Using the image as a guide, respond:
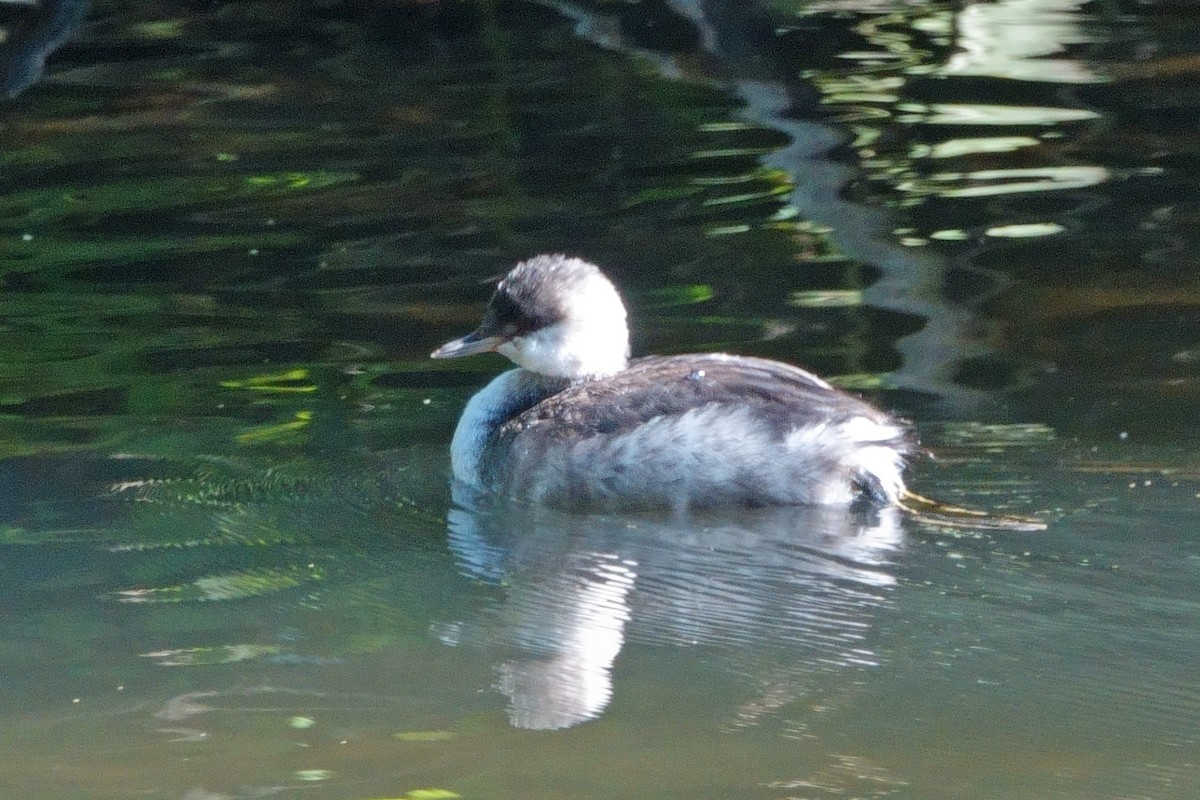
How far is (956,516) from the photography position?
237 inches

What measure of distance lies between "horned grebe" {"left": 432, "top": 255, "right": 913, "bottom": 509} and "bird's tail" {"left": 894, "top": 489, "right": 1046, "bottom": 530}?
54 mm

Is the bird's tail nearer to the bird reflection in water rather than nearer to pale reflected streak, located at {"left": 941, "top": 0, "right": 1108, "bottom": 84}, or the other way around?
the bird reflection in water

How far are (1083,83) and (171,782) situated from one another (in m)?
→ 10.3

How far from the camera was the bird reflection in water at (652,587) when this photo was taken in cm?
482

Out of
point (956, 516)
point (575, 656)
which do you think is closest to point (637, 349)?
point (956, 516)

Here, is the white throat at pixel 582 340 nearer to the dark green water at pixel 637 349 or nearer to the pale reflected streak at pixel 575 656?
the dark green water at pixel 637 349

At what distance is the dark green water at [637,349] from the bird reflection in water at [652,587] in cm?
2

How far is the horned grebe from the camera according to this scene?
6188 millimetres

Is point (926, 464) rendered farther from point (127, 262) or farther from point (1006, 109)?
point (1006, 109)

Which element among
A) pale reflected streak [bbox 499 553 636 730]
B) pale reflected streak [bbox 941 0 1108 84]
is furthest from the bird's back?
pale reflected streak [bbox 941 0 1108 84]

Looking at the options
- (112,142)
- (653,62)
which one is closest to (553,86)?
(653,62)

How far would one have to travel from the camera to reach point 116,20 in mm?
16141

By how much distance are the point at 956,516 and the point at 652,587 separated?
1141 mm

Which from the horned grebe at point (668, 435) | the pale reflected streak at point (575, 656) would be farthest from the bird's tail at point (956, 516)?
the pale reflected streak at point (575, 656)
